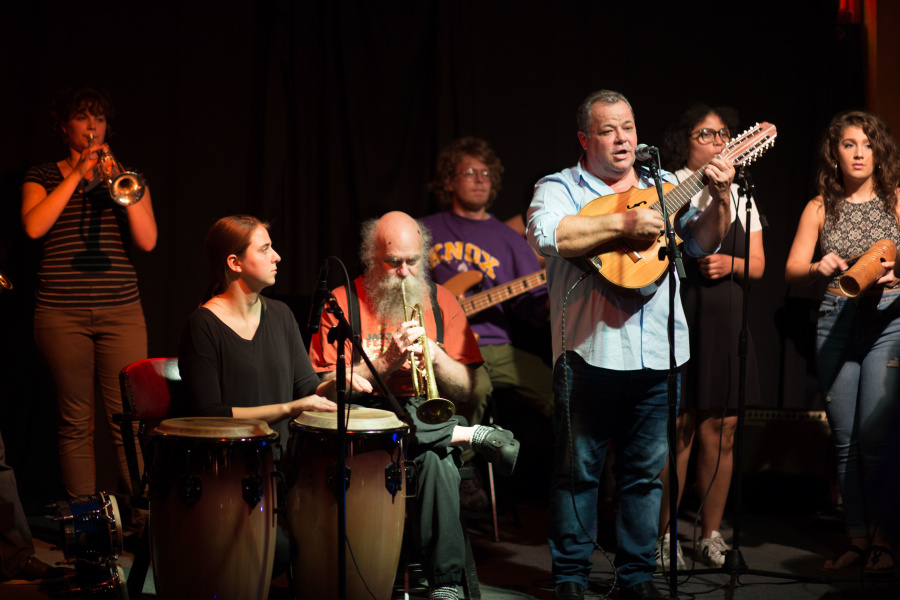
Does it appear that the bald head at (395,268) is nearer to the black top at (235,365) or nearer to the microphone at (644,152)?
the black top at (235,365)

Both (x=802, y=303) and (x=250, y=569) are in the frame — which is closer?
(x=250, y=569)

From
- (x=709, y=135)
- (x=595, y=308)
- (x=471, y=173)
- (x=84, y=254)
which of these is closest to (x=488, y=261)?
(x=471, y=173)

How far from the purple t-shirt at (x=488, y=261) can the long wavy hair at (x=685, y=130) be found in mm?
1047

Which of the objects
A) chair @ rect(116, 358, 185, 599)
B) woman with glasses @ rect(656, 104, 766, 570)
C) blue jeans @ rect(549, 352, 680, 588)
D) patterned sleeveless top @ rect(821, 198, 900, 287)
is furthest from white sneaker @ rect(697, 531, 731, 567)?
chair @ rect(116, 358, 185, 599)

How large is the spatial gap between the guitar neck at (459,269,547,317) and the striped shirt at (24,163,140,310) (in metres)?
1.74

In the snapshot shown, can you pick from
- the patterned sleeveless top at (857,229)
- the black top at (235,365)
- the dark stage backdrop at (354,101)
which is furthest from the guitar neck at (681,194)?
the dark stage backdrop at (354,101)

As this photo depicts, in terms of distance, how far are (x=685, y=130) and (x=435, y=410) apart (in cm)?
199

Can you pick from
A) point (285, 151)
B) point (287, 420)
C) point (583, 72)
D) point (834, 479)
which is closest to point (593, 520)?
point (287, 420)

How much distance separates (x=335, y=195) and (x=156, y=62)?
1225mm

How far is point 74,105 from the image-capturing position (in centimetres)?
420

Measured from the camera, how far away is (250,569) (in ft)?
9.10

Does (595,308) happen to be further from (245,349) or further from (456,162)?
(456,162)

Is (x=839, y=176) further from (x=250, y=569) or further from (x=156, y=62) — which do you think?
(x=156, y=62)

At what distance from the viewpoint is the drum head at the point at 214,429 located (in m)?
2.71
